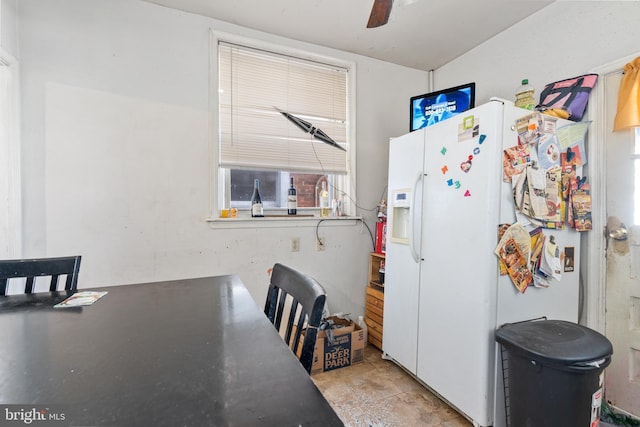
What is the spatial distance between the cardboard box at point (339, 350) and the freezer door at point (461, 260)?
510 millimetres

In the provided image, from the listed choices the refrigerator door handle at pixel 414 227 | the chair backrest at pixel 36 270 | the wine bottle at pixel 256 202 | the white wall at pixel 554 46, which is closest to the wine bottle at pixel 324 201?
the wine bottle at pixel 256 202

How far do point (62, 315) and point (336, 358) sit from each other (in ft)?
5.84

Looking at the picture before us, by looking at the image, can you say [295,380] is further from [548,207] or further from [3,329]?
[548,207]

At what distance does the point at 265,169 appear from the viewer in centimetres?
246

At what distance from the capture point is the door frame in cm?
176

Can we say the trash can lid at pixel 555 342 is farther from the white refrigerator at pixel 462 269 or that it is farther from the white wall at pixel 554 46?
the white wall at pixel 554 46

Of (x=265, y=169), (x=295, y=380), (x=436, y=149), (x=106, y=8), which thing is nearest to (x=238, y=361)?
(x=295, y=380)

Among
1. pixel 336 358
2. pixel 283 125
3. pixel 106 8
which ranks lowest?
pixel 336 358

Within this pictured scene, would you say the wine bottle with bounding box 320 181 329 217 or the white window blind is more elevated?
the white window blind

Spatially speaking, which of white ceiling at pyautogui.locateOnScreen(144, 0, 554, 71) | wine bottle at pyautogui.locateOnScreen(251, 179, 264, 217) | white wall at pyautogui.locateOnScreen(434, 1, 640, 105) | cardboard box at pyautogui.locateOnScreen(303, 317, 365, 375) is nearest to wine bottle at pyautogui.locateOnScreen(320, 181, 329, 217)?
wine bottle at pyautogui.locateOnScreen(251, 179, 264, 217)

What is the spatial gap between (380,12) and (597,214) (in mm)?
1761

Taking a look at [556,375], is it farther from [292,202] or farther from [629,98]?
[292,202]

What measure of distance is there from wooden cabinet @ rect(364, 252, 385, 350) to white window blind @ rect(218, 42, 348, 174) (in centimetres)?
92

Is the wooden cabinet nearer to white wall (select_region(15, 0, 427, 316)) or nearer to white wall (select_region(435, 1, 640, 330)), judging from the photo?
white wall (select_region(15, 0, 427, 316))
